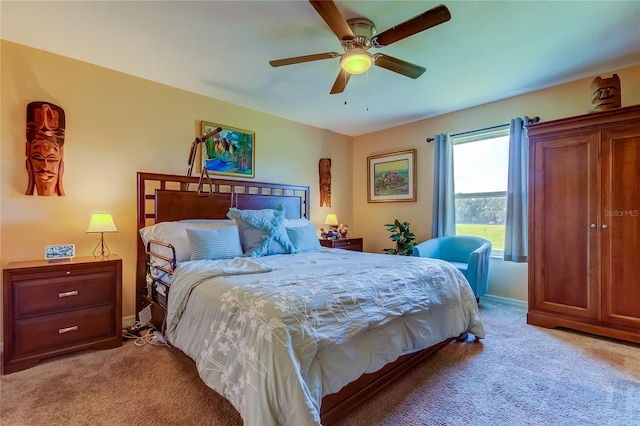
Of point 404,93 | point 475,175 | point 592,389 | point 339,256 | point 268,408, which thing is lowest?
point 592,389

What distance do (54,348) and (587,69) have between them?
5.50 metres

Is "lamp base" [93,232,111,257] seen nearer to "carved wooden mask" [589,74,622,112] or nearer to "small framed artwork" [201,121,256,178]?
"small framed artwork" [201,121,256,178]

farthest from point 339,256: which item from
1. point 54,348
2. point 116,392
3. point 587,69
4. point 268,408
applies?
point 587,69

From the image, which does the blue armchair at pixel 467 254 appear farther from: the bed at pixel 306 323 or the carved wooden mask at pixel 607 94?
the carved wooden mask at pixel 607 94

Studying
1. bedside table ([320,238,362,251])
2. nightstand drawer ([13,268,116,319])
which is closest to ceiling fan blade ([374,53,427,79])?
bedside table ([320,238,362,251])

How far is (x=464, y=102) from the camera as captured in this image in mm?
3887

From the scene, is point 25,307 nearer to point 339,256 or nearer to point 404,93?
point 339,256

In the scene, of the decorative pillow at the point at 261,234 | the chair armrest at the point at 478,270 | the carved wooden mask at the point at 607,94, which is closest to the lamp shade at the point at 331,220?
the decorative pillow at the point at 261,234

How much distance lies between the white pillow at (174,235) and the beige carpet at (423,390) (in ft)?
2.72

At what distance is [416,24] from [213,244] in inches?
89.0

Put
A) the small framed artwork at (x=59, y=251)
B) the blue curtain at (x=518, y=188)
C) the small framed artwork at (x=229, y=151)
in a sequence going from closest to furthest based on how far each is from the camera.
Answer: the small framed artwork at (x=59, y=251), the blue curtain at (x=518, y=188), the small framed artwork at (x=229, y=151)

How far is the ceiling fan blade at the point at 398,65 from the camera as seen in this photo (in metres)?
2.23

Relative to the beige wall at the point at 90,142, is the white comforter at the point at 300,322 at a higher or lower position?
lower

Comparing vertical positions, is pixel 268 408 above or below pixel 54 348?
above
